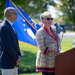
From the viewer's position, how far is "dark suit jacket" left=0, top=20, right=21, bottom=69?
4766mm

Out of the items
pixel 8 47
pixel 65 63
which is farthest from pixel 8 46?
pixel 65 63

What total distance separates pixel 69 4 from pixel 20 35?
43864 mm

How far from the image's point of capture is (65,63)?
4.21m

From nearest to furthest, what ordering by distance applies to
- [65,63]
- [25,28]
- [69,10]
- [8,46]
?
[65,63] < [8,46] < [25,28] < [69,10]

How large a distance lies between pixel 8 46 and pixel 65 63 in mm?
1040

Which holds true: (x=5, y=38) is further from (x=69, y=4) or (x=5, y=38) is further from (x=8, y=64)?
(x=69, y=4)

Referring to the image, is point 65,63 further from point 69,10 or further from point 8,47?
point 69,10

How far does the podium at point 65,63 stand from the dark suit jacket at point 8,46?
3.16 ft

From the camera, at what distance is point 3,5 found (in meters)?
13.8

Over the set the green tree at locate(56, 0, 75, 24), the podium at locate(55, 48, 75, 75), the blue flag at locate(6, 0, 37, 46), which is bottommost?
the podium at locate(55, 48, 75, 75)

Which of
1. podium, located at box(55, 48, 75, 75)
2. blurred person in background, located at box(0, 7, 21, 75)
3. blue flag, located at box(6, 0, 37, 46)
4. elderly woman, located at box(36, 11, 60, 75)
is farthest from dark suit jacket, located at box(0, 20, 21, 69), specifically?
blue flag, located at box(6, 0, 37, 46)

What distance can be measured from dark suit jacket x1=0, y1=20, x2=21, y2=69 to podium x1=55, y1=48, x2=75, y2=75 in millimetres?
964

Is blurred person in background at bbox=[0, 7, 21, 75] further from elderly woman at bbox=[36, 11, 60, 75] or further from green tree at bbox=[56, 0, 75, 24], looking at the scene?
green tree at bbox=[56, 0, 75, 24]

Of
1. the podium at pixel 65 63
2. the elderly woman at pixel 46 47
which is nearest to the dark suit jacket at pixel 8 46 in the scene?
the elderly woman at pixel 46 47
